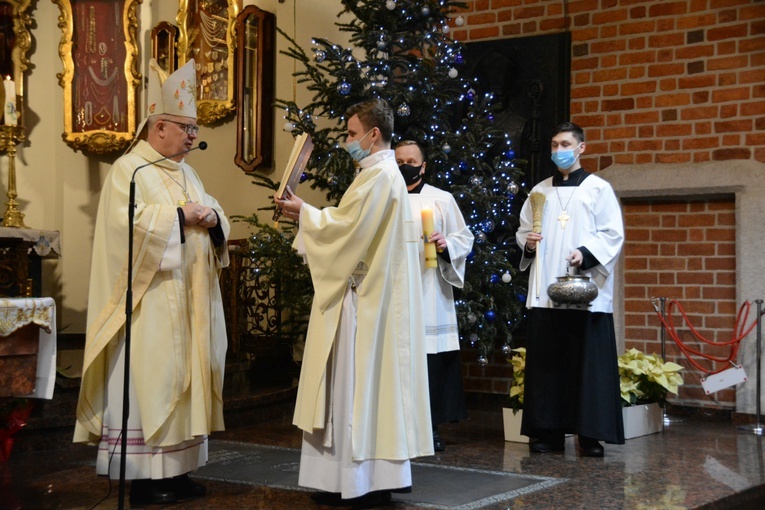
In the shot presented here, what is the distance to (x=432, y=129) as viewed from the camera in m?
6.71

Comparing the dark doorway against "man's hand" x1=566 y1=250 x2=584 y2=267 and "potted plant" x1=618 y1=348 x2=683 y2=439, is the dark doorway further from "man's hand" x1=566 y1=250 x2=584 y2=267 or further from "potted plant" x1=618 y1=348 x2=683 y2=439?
"man's hand" x1=566 y1=250 x2=584 y2=267

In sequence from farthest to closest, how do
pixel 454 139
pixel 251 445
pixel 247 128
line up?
1. pixel 247 128
2. pixel 454 139
3. pixel 251 445

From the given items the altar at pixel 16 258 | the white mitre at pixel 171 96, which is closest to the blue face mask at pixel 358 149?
the white mitre at pixel 171 96

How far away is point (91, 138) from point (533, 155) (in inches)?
169

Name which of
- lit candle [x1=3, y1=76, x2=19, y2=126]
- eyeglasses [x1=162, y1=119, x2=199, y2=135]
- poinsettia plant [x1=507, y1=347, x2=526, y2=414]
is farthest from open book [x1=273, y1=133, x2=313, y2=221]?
lit candle [x1=3, y1=76, x2=19, y2=126]

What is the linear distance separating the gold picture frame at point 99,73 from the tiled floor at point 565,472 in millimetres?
3854

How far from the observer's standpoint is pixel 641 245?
7480 mm

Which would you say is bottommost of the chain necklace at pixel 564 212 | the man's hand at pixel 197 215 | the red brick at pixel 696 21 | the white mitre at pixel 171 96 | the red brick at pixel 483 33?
the man's hand at pixel 197 215

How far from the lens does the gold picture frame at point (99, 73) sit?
30.2 feet

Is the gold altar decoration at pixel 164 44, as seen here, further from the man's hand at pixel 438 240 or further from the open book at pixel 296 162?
the open book at pixel 296 162

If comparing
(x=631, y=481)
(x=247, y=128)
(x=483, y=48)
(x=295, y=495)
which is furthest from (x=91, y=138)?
(x=631, y=481)

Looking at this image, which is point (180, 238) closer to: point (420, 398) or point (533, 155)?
point (420, 398)

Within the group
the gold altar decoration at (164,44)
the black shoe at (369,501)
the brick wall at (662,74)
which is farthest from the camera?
the gold altar decoration at (164,44)

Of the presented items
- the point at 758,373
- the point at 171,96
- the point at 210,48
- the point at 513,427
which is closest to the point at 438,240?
the point at 513,427
